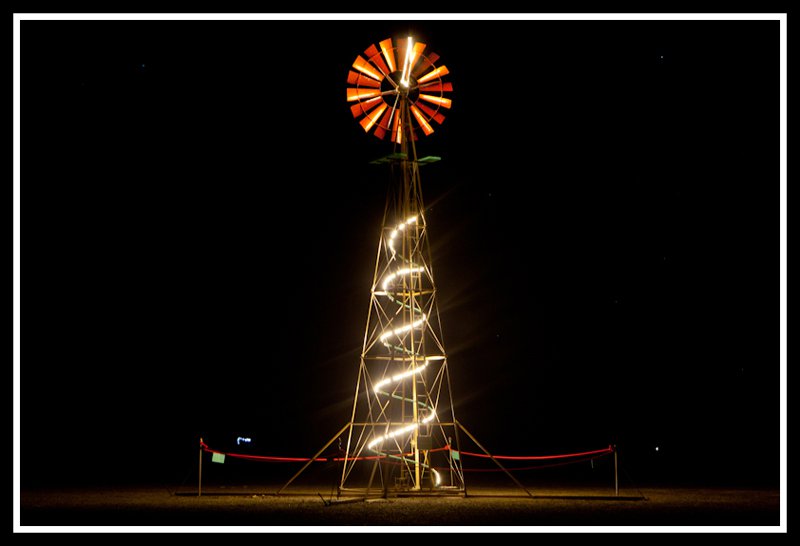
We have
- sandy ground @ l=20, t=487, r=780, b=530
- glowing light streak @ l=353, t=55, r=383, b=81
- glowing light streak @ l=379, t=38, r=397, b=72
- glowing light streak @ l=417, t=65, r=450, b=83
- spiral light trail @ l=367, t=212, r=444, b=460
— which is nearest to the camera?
sandy ground @ l=20, t=487, r=780, b=530

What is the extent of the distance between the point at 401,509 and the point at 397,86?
7.40 m

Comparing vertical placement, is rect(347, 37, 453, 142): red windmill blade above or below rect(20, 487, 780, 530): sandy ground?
above

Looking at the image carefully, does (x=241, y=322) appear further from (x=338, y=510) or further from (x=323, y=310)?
(x=338, y=510)

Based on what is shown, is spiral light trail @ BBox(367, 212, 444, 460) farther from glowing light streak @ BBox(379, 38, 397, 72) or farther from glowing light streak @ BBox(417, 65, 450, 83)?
glowing light streak @ BBox(379, 38, 397, 72)

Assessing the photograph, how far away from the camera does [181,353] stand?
81.1 ft

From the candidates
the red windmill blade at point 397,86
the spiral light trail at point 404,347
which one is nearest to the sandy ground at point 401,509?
the spiral light trail at point 404,347

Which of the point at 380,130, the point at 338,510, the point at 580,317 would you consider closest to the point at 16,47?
the point at 338,510

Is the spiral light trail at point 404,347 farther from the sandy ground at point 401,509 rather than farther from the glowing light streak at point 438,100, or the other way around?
the glowing light streak at point 438,100

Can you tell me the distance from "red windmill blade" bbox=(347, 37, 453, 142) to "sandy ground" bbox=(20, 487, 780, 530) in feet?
21.4

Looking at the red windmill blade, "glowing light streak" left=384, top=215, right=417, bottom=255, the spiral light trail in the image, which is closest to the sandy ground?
the spiral light trail

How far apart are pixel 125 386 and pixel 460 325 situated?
899cm

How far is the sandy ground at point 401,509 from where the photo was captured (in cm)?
1152

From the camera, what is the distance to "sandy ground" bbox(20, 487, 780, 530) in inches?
453

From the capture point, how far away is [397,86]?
1647 cm
